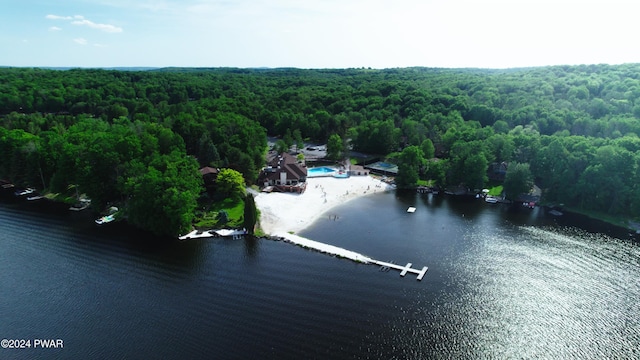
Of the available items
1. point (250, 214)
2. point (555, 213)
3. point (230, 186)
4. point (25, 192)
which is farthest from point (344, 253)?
point (25, 192)

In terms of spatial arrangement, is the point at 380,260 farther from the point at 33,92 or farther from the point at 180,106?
the point at 33,92

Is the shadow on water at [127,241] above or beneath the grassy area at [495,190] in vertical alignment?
beneath

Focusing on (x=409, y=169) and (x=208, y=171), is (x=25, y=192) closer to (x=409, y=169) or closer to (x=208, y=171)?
(x=208, y=171)

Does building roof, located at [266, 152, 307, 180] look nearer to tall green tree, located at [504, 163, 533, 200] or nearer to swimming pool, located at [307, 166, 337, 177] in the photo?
swimming pool, located at [307, 166, 337, 177]

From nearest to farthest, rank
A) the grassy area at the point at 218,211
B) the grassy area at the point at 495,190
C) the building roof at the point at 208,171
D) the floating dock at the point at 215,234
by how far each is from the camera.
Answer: the floating dock at the point at 215,234 → the grassy area at the point at 218,211 → the building roof at the point at 208,171 → the grassy area at the point at 495,190

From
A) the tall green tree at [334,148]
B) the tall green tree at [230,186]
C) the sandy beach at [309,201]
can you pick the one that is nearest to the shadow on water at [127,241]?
the sandy beach at [309,201]

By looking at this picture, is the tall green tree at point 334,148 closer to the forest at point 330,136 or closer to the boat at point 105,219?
the forest at point 330,136
